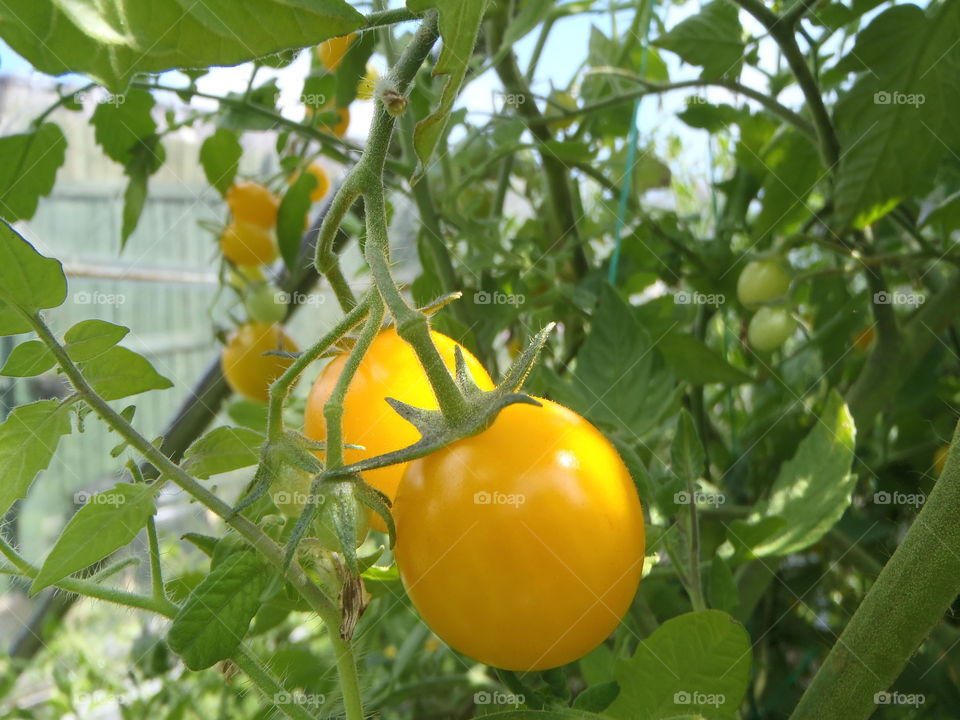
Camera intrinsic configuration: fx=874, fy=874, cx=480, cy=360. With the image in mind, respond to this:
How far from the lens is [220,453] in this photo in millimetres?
342

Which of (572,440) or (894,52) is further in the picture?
(894,52)

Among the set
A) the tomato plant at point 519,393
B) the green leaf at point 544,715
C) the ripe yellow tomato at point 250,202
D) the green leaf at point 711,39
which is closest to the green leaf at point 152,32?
the tomato plant at point 519,393

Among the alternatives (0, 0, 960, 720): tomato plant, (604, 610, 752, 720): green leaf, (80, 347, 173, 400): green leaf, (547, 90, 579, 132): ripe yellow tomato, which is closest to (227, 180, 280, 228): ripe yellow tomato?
(0, 0, 960, 720): tomato plant

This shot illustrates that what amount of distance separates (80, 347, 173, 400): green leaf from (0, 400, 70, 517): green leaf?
27 millimetres

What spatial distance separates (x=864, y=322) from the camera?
78 cm

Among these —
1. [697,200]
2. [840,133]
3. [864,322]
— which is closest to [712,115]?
[840,133]

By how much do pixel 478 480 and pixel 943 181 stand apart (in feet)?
2.21

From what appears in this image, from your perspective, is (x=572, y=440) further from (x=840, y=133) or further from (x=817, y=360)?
(x=817, y=360)

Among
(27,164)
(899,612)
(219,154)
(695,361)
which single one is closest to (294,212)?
(219,154)

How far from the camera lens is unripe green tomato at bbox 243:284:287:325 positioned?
89 centimetres

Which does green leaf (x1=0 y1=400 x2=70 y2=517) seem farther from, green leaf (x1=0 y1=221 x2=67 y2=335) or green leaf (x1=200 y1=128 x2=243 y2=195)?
green leaf (x1=200 y1=128 x2=243 y2=195)

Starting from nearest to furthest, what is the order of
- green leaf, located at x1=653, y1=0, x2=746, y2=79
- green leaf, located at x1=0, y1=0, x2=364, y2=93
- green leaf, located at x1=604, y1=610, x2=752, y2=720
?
green leaf, located at x1=0, y1=0, x2=364, y2=93 → green leaf, located at x1=604, y1=610, x2=752, y2=720 → green leaf, located at x1=653, y1=0, x2=746, y2=79

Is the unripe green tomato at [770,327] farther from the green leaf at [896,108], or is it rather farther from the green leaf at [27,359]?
the green leaf at [27,359]

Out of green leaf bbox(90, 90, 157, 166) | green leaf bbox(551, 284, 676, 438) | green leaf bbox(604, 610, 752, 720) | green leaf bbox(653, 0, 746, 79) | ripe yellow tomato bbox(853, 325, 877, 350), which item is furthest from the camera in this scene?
ripe yellow tomato bbox(853, 325, 877, 350)
